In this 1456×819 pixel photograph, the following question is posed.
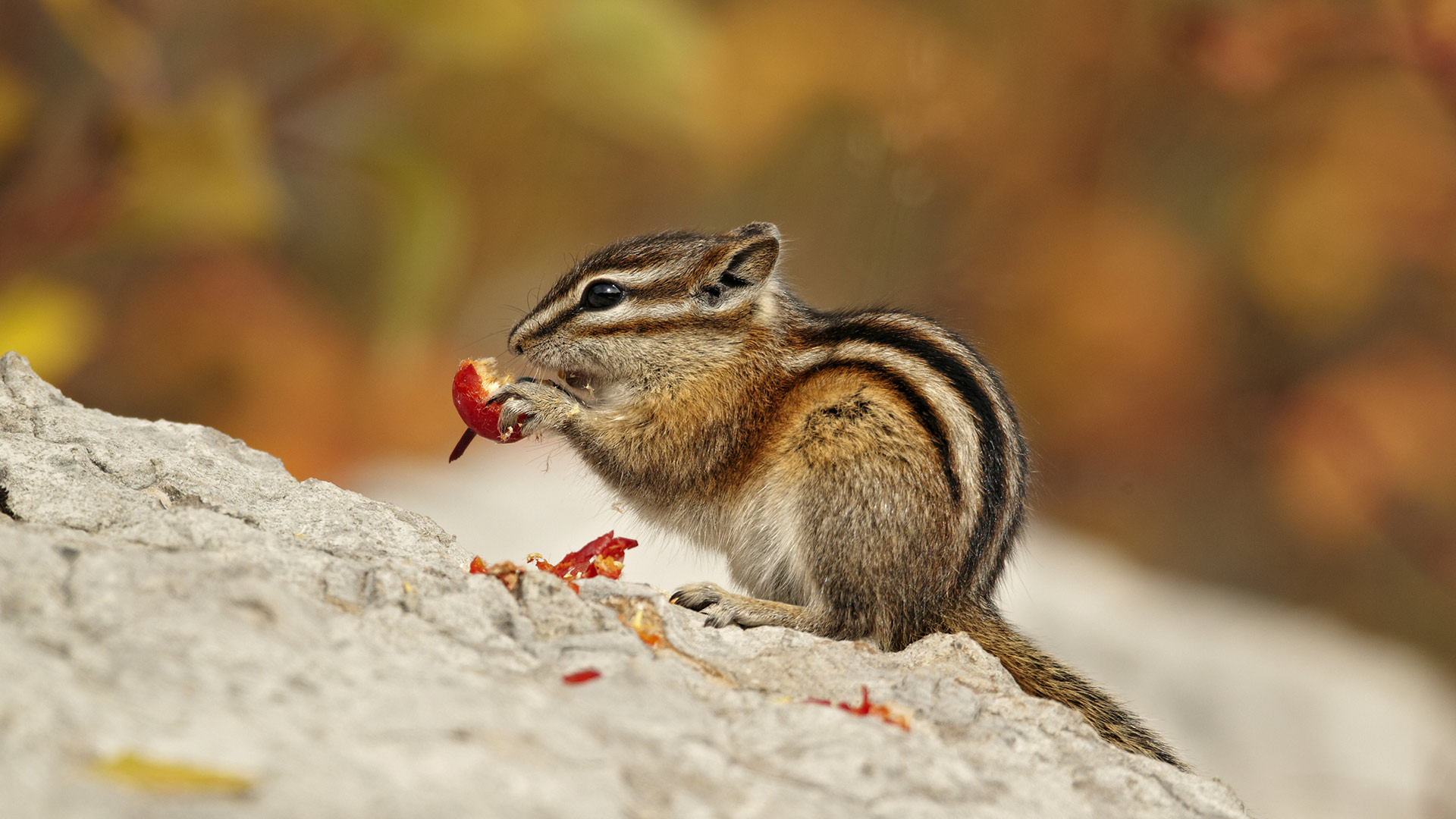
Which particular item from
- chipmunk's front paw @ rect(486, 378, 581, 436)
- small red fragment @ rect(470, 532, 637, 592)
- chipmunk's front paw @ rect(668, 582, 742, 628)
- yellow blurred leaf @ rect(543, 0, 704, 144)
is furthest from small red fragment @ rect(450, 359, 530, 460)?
yellow blurred leaf @ rect(543, 0, 704, 144)

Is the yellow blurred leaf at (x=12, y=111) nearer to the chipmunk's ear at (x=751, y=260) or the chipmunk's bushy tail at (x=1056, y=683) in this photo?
the chipmunk's ear at (x=751, y=260)

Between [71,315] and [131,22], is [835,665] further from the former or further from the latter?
[131,22]

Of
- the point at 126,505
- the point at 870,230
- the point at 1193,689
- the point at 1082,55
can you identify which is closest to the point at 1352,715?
the point at 1193,689

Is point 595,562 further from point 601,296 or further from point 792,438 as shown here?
→ point 601,296

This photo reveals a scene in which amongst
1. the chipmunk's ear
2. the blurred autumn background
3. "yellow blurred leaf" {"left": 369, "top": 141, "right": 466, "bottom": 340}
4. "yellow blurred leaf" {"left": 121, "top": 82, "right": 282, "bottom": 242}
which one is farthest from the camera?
the blurred autumn background

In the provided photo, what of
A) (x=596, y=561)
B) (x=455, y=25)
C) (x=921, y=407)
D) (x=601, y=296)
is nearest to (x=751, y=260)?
(x=601, y=296)

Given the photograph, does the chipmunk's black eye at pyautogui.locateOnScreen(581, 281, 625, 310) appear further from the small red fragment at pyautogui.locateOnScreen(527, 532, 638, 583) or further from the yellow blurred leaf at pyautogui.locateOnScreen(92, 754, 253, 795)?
the yellow blurred leaf at pyautogui.locateOnScreen(92, 754, 253, 795)

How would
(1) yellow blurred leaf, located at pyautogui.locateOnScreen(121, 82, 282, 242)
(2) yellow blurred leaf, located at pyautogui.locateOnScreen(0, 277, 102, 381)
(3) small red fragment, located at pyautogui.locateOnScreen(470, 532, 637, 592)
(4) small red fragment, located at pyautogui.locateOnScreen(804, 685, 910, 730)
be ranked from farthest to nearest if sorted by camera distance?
1. (1) yellow blurred leaf, located at pyautogui.locateOnScreen(121, 82, 282, 242)
2. (2) yellow blurred leaf, located at pyautogui.locateOnScreen(0, 277, 102, 381)
3. (3) small red fragment, located at pyautogui.locateOnScreen(470, 532, 637, 592)
4. (4) small red fragment, located at pyautogui.locateOnScreen(804, 685, 910, 730)
